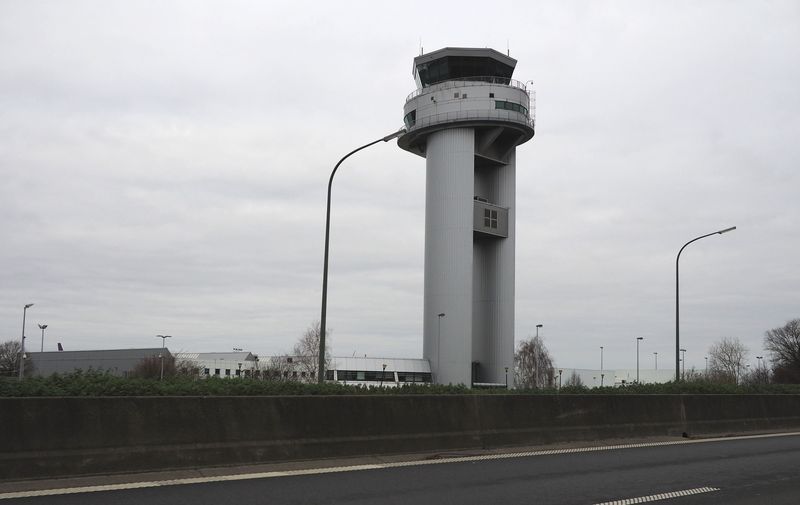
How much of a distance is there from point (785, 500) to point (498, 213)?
221ft

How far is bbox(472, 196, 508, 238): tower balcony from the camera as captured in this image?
250 ft

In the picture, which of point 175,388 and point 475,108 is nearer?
point 175,388

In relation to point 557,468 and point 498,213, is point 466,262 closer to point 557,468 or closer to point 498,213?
point 498,213

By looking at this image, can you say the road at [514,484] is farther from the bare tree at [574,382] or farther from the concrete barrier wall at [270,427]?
the bare tree at [574,382]

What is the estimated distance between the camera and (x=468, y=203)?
74250mm

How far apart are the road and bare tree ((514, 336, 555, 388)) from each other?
102 meters

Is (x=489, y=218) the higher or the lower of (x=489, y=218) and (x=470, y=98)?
the lower

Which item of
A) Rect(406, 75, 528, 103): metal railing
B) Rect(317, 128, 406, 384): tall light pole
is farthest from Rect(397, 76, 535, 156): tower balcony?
Rect(317, 128, 406, 384): tall light pole

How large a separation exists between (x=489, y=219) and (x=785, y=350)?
8624cm

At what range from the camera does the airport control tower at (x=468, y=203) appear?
242 ft

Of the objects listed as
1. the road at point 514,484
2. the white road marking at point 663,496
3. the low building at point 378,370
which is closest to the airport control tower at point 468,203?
the low building at point 378,370

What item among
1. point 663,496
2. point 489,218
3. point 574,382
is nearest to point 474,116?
point 489,218

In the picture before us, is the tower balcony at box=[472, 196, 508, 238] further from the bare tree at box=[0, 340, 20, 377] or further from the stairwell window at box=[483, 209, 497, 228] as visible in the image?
the bare tree at box=[0, 340, 20, 377]

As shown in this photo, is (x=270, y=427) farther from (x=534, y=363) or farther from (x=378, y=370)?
(x=534, y=363)
